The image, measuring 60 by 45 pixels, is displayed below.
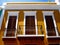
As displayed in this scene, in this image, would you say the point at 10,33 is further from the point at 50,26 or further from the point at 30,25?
the point at 50,26

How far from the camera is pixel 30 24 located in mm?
14258

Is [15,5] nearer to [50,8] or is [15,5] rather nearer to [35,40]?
[50,8]

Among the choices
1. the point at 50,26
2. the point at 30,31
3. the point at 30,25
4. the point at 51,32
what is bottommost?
the point at 51,32

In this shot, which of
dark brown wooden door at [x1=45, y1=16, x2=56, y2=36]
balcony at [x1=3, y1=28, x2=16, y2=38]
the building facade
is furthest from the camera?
dark brown wooden door at [x1=45, y1=16, x2=56, y2=36]

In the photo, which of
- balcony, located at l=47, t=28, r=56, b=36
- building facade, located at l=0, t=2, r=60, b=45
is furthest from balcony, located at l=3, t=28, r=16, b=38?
balcony, located at l=47, t=28, r=56, b=36

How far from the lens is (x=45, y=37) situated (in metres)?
13.0

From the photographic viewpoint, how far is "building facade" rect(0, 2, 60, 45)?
1282 centimetres

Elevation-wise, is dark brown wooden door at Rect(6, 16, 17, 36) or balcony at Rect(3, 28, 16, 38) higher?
dark brown wooden door at Rect(6, 16, 17, 36)

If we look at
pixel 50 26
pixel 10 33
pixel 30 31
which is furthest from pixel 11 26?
pixel 50 26

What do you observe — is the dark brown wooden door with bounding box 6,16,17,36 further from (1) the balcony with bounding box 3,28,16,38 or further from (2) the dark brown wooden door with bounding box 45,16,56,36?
(2) the dark brown wooden door with bounding box 45,16,56,36

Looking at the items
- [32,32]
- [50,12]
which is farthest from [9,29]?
[50,12]

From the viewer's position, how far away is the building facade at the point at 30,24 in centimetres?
1282

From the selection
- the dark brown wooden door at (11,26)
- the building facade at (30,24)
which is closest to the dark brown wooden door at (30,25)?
the building facade at (30,24)

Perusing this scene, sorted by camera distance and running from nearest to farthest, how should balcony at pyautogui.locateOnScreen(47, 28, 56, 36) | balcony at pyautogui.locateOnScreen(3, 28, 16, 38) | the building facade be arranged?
the building facade
balcony at pyautogui.locateOnScreen(3, 28, 16, 38)
balcony at pyautogui.locateOnScreen(47, 28, 56, 36)
